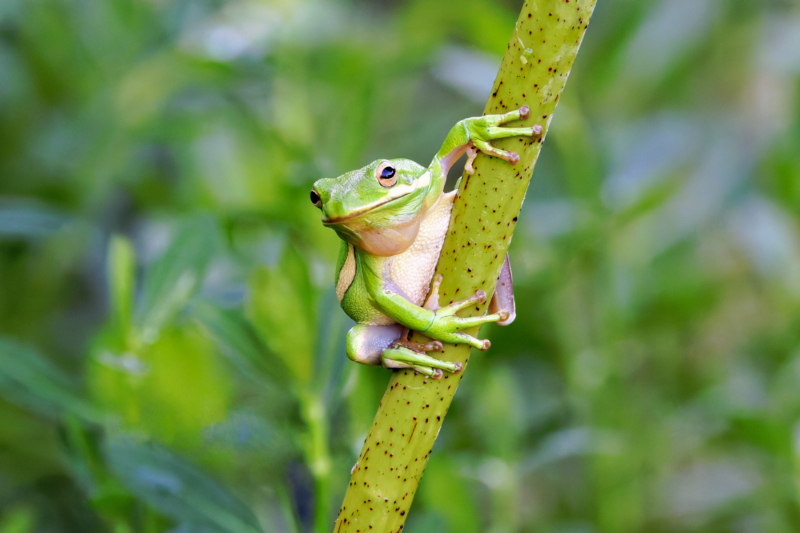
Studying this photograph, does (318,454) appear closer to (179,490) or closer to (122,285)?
(179,490)

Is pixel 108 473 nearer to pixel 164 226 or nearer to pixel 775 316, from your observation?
pixel 164 226

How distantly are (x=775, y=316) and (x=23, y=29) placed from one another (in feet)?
5.95

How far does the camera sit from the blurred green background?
2.42ft

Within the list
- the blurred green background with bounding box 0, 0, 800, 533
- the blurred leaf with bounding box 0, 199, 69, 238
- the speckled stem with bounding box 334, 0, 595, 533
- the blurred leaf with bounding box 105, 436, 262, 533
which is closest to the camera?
the speckled stem with bounding box 334, 0, 595, 533

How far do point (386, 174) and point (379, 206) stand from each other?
4cm

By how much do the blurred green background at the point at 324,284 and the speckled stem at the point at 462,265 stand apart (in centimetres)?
17

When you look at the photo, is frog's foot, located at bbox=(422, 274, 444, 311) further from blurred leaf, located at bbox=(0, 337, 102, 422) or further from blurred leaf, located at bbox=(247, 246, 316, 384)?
blurred leaf, located at bbox=(0, 337, 102, 422)

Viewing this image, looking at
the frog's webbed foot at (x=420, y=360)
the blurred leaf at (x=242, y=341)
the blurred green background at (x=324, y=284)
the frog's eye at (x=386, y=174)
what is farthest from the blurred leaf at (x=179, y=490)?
the frog's eye at (x=386, y=174)

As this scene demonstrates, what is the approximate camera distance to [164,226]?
1.20m

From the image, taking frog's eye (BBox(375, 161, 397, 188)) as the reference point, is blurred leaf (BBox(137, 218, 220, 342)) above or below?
below

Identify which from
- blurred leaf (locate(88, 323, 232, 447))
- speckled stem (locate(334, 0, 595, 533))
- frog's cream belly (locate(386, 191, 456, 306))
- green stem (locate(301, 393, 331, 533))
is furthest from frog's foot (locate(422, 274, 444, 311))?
blurred leaf (locate(88, 323, 232, 447))

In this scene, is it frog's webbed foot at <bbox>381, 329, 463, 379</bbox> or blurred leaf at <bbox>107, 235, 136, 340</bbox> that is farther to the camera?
blurred leaf at <bbox>107, 235, 136, 340</bbox>

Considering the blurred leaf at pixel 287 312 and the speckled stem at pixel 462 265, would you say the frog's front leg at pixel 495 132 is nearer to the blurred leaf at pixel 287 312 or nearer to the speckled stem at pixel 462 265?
the speckled stem at pixel 462 265

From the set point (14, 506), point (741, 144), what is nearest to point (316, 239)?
point (14, 506)
